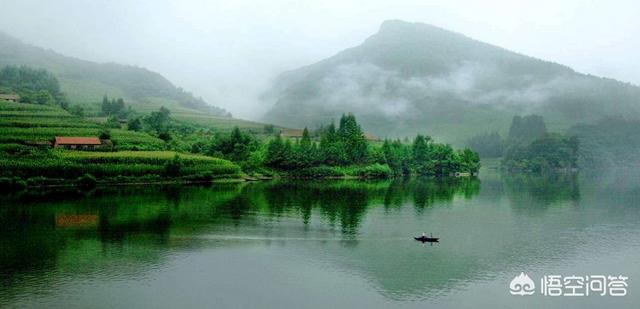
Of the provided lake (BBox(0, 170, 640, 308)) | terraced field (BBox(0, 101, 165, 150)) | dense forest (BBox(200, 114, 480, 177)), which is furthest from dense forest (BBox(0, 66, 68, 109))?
lake (BBox(0, 170, 640, 308))

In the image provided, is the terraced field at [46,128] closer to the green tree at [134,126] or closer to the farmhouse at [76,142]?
the farmhouse at [76,142]

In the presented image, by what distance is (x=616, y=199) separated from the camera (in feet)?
268

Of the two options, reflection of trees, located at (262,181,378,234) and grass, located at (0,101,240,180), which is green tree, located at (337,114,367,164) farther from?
grass, located at (0,101,240,180)

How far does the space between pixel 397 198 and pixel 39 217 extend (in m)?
44.4

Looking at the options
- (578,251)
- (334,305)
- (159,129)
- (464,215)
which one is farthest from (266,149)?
(334,305)

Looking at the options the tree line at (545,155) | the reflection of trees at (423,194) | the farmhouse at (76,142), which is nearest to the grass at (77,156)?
the farmhouse at (76,142)

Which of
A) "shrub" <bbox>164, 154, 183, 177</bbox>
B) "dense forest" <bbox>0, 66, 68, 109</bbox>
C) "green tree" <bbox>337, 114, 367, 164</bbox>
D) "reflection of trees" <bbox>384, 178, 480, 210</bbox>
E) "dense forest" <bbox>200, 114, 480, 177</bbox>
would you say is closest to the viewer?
"reflection of trees" <bbox>384, 178, 480, 210</bbox>

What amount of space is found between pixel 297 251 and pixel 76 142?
65677 millimetres

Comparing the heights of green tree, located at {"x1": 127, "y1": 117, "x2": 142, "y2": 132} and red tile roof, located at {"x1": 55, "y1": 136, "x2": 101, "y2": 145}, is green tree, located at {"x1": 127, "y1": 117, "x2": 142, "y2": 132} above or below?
above

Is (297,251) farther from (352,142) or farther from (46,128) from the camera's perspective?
(352,142)

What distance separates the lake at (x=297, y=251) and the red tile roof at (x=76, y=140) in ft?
70.4

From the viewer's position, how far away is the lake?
32469 mm

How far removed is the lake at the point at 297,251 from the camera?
107 feet

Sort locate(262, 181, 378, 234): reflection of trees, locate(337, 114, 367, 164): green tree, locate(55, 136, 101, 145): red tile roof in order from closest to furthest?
locate(262, 181, 378, 234): reflection of trees → locate(55, 136, 101, 145): red tile roof → locate(337, 114, 367, 164): green tree
